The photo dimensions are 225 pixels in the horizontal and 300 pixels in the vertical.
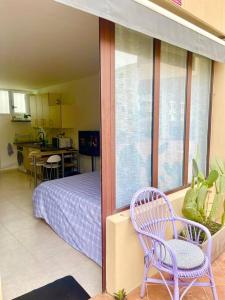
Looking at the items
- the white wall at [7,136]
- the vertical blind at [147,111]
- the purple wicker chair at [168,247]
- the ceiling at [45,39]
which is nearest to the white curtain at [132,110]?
the vertical blind at [147,111]

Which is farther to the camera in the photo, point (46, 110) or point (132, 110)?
point (46, 110)

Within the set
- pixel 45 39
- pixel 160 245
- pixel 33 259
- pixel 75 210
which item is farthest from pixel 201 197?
pixel 45 39

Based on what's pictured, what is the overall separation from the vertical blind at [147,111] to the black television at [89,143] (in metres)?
2.51

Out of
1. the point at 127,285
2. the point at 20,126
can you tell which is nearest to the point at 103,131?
the point at 127,285

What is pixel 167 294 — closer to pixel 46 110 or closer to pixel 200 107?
pixel 200 107

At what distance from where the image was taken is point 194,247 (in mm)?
1700

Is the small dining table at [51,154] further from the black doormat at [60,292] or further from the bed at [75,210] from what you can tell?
the black doormat at [60,292]

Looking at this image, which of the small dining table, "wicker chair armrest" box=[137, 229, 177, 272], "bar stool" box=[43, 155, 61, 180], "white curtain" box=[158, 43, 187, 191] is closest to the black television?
the small dining table

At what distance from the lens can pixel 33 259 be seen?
7.52ft

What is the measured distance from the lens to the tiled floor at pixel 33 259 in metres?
1.97

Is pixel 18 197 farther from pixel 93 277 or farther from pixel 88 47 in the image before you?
pixel 88 47

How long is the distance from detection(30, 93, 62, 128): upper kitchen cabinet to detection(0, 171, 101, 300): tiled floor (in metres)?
3.00

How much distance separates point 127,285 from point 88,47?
2715 millimetres

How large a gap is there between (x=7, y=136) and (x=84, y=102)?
9.42 feet
